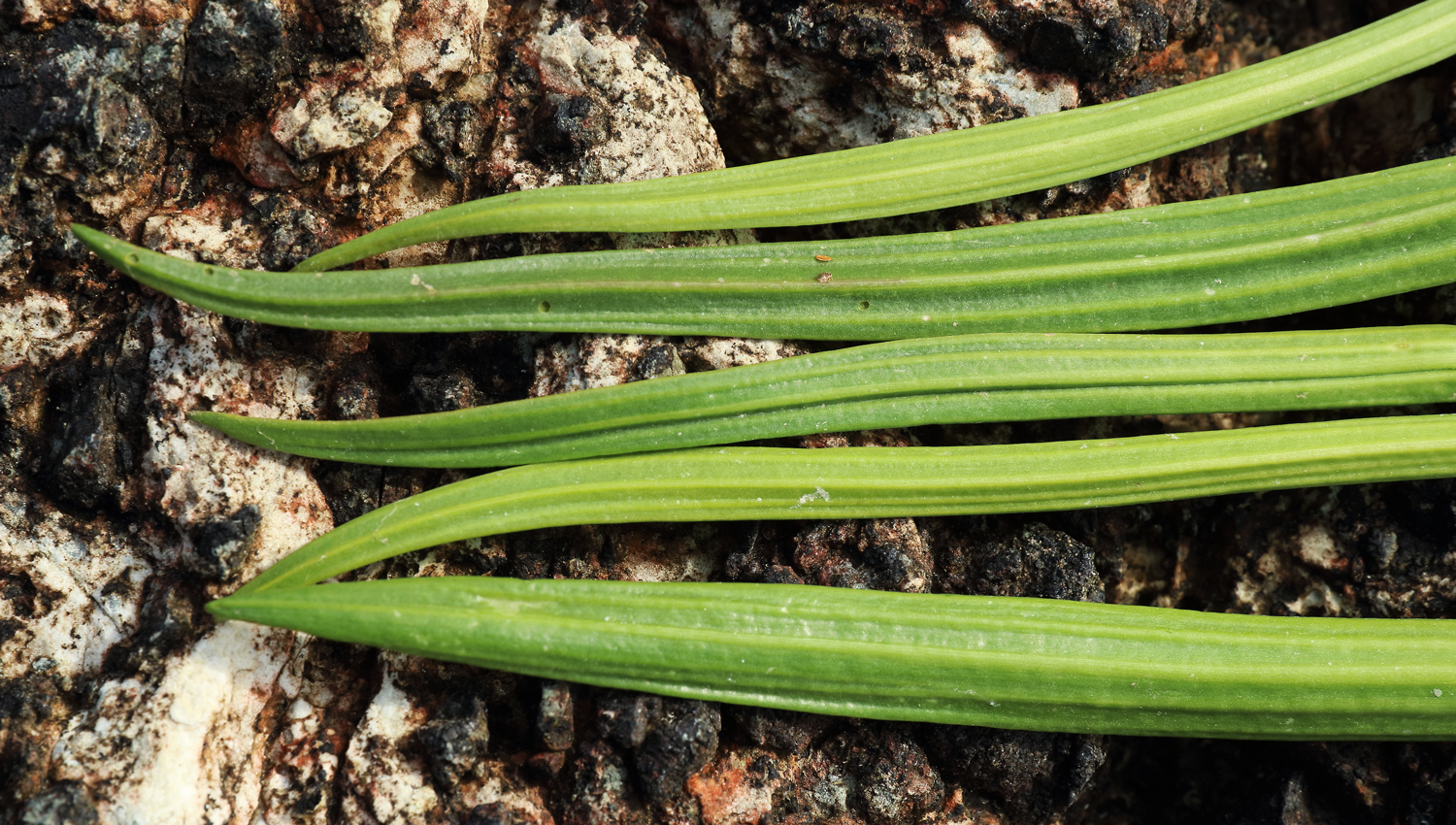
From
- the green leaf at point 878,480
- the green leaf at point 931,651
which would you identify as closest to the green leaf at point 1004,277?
the green leaf at point 878,480

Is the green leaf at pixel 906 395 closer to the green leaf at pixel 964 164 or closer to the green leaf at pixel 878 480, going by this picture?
the green leaf at pixel 878 480

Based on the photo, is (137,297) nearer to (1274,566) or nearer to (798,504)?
(798,504)

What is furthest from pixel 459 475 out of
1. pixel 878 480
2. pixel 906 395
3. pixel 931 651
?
pixel 931 651

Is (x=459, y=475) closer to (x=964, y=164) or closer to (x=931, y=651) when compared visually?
(x=931, y=651)

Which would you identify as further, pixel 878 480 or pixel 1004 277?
pixel 1004 277

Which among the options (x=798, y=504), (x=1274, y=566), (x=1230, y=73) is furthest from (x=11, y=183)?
(x=1274, y=566)

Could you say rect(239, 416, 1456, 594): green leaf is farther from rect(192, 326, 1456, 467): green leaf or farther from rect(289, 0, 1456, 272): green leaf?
rect(289, 0, 1456, 272): green leaf
